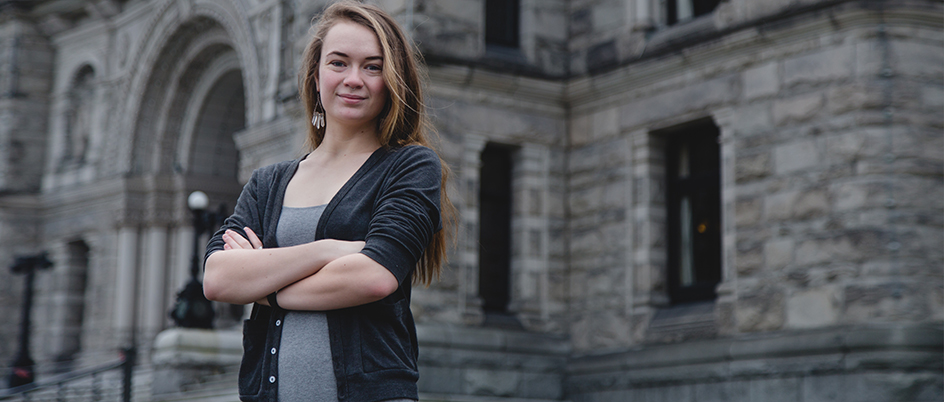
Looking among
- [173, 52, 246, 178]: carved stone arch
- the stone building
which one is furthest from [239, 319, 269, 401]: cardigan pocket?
[173, 52, 246, 178]: carved stone arch

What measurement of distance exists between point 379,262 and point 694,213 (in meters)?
11.1

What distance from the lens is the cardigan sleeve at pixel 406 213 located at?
2273 millimetres

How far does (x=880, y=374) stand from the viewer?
10.2 meters

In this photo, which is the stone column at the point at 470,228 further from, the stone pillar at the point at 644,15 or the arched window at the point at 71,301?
the arched window at the point at 71,301

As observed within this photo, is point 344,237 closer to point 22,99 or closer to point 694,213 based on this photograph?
point 694,213

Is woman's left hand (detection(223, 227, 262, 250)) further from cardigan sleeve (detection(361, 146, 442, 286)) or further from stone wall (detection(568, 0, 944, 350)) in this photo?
stone wall (detection(568, 0, 944, 350))

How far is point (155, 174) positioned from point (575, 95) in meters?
10.3

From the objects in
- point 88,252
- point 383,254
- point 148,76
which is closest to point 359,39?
point 383,254

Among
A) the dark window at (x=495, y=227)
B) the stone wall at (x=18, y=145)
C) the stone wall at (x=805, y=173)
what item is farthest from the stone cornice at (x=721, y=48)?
the stone wall at (x=18, y=145)

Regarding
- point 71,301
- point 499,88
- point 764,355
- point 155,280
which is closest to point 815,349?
point 764,355

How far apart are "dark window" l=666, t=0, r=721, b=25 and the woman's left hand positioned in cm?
1132

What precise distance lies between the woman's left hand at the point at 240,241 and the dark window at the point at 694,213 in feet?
34.9

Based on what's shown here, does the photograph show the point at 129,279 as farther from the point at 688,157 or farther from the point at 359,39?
the point at 359,39

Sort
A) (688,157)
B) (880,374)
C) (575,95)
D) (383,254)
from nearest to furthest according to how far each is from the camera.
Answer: (383,254), (880,374), (688,157), (575,95)
